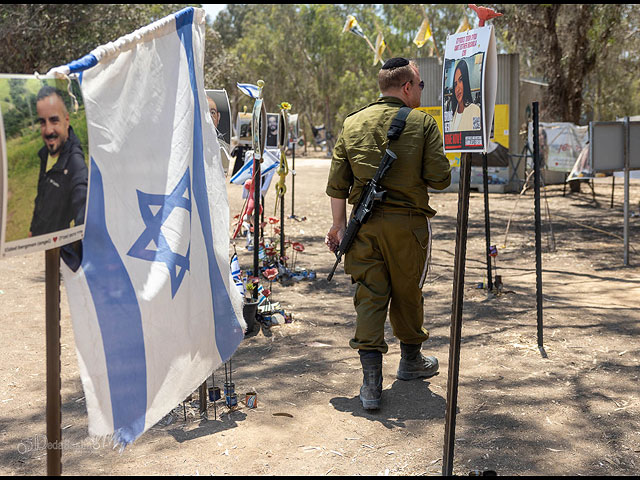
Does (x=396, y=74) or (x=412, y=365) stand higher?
(x=396, y=74)

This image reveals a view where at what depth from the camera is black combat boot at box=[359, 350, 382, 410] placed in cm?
399

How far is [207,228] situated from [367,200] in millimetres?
1171

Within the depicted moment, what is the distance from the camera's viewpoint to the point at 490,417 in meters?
3.88

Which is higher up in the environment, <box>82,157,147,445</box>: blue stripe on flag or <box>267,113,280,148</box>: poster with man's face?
<box>267,113,280,148</box>: poster with man's face

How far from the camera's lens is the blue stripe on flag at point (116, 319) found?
7.14 feet

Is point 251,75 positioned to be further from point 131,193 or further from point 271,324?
point 131,193

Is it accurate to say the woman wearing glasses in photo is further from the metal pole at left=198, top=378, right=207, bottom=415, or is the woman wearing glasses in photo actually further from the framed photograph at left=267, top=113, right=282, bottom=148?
the framed photograph at left=267, top=113, right=282, bottom=148

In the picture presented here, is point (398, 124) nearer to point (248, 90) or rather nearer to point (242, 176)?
point (248, 90)

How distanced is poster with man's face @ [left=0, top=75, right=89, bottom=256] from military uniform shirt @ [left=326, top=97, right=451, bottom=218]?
2182 mm

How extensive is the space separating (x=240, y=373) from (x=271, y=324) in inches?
44.5

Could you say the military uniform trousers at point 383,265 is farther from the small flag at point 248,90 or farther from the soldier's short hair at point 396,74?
the small flag at point 248,90

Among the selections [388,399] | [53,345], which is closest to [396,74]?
[388,399]

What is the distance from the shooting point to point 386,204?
402cm

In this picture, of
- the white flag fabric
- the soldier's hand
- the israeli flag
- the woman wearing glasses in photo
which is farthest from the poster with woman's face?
the israeli flag
